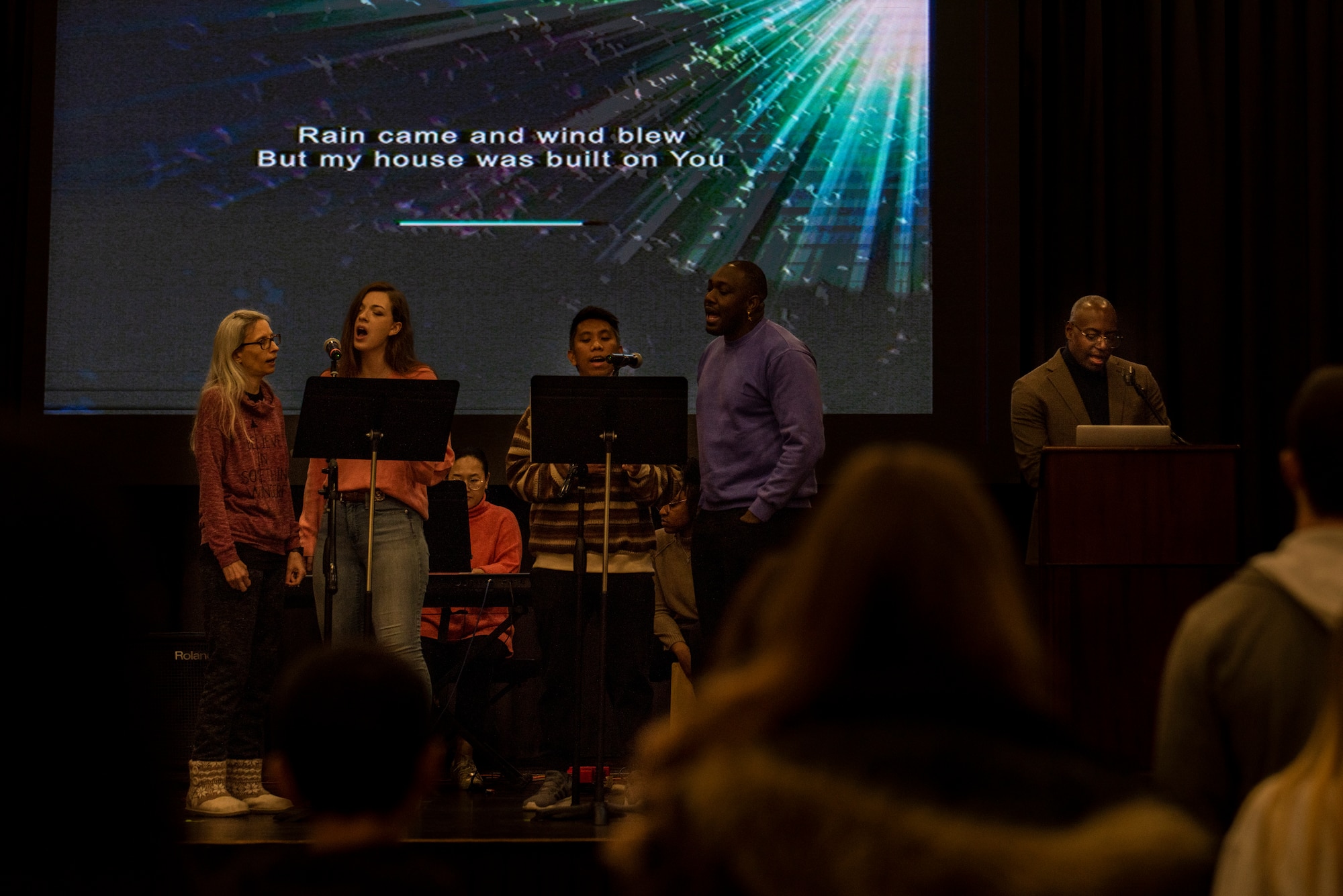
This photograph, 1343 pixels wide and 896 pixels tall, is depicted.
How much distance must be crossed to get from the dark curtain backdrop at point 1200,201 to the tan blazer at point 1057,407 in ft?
2.47

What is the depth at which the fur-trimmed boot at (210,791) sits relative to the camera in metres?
4.45

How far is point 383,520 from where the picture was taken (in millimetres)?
4527

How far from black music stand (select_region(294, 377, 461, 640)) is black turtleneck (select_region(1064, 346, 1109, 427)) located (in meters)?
2.90

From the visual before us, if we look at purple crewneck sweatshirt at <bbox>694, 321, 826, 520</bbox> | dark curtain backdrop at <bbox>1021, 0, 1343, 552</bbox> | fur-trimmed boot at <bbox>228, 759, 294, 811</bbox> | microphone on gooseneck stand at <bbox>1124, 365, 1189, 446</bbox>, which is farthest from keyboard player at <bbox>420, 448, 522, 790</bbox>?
microphone on gooseneck stand at <bbox>1124, 365, 1189, 446</bbox>

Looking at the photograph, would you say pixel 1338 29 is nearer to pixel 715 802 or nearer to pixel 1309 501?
pixel 1309 501

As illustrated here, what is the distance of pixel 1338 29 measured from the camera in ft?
21.5

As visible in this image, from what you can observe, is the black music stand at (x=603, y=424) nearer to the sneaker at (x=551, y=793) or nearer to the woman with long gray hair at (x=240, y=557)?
the sneaker at (x=551, y=793)

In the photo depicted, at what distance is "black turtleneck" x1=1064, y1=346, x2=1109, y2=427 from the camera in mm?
5766

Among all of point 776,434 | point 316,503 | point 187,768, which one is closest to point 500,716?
A: point 187,768

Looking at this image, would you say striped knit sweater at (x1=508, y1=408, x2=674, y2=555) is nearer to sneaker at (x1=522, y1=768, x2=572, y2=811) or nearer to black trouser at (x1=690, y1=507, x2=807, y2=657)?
black trouser at (x1=690, y1=507, x2=807, y2=657)

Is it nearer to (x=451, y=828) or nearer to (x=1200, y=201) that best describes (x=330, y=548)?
(x=451, y=828)

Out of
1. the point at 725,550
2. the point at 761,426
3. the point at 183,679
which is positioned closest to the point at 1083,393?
the point at 761,426

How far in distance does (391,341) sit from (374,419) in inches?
20.5

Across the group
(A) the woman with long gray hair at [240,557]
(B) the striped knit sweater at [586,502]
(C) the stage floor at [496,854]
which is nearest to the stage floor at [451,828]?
(C) the stage floor at [496,854]
